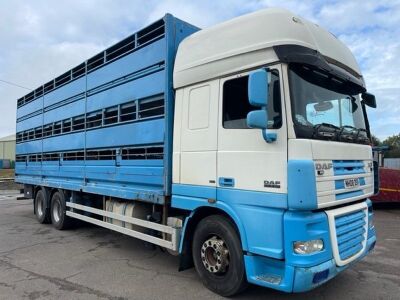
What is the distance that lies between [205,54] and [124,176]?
260cm

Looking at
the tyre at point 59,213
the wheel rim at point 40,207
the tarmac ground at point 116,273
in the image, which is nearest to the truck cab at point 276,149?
the tarmac ground at point 116,273

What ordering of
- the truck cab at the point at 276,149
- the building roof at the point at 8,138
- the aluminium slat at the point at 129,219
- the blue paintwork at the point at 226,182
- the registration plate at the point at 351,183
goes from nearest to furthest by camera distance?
the truck cab at the point at 276,149
the registration plate at the point at 351,183
the blue paintwork at the point at 226,182
the aluminium slat at the point at 129,219
the building roof at the point at 8,138

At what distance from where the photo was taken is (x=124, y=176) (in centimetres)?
653

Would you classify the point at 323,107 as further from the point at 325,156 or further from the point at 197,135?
the point at 197,135

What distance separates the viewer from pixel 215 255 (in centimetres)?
476

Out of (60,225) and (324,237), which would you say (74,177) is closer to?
(60,225)

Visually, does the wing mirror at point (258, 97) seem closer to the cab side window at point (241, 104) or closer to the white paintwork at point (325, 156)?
the cab side window at point (241, 104)

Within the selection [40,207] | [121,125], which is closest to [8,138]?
[40,207]

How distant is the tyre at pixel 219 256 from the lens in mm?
4480

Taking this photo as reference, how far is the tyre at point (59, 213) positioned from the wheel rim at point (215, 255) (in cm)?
523

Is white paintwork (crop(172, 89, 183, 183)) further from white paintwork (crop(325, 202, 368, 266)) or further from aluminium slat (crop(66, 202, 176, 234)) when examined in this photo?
white paintwork (crop(325, 202, 368, 266))

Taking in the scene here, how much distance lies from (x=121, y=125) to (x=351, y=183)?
387 cm

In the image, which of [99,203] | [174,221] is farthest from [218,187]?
[99,203]

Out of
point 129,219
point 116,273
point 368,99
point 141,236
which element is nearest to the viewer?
point 368,99
